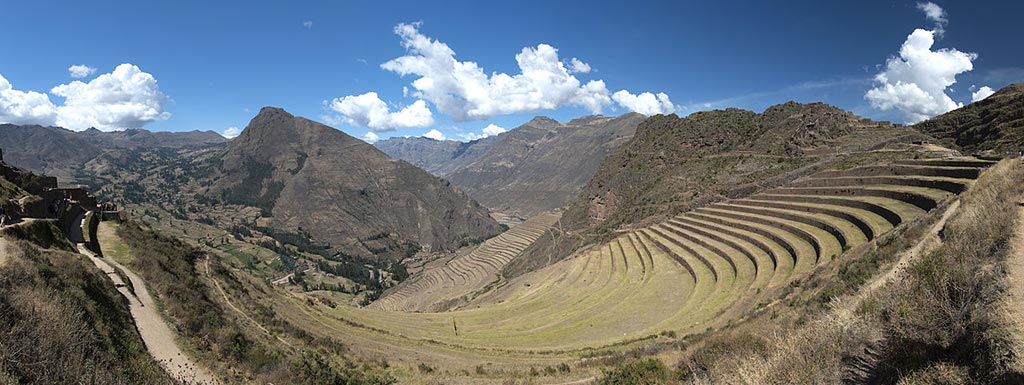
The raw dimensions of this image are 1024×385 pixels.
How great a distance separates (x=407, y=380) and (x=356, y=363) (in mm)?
3049

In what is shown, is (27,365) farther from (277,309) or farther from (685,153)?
(685,153)

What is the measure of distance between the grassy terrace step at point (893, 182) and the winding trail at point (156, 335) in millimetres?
31903

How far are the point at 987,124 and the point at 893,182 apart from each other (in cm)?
3016

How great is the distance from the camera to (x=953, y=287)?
23.7 feet

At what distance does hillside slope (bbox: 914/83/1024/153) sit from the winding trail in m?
50.2

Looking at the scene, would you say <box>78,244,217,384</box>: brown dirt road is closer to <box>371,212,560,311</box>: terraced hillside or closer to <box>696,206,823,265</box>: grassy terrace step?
<box>696,206,823,265</box>: grassy terrace step

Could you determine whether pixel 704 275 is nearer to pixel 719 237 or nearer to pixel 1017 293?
pixel 719 237

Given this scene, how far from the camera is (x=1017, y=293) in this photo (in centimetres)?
657

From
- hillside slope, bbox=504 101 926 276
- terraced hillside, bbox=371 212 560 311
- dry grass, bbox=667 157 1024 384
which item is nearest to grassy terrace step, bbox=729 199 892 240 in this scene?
hillside slope, bbox=504 101 926 276

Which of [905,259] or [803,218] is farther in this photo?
[803,218]

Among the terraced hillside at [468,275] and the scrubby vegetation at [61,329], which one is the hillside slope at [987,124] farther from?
the terraced hillside at [468,275]

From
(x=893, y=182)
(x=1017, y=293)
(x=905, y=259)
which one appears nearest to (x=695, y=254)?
(x=893, y=182)

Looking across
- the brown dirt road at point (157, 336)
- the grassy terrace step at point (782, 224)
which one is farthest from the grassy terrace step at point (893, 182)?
the brown dirt road at point (157, 336)

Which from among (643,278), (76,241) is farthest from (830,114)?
(76,241)
